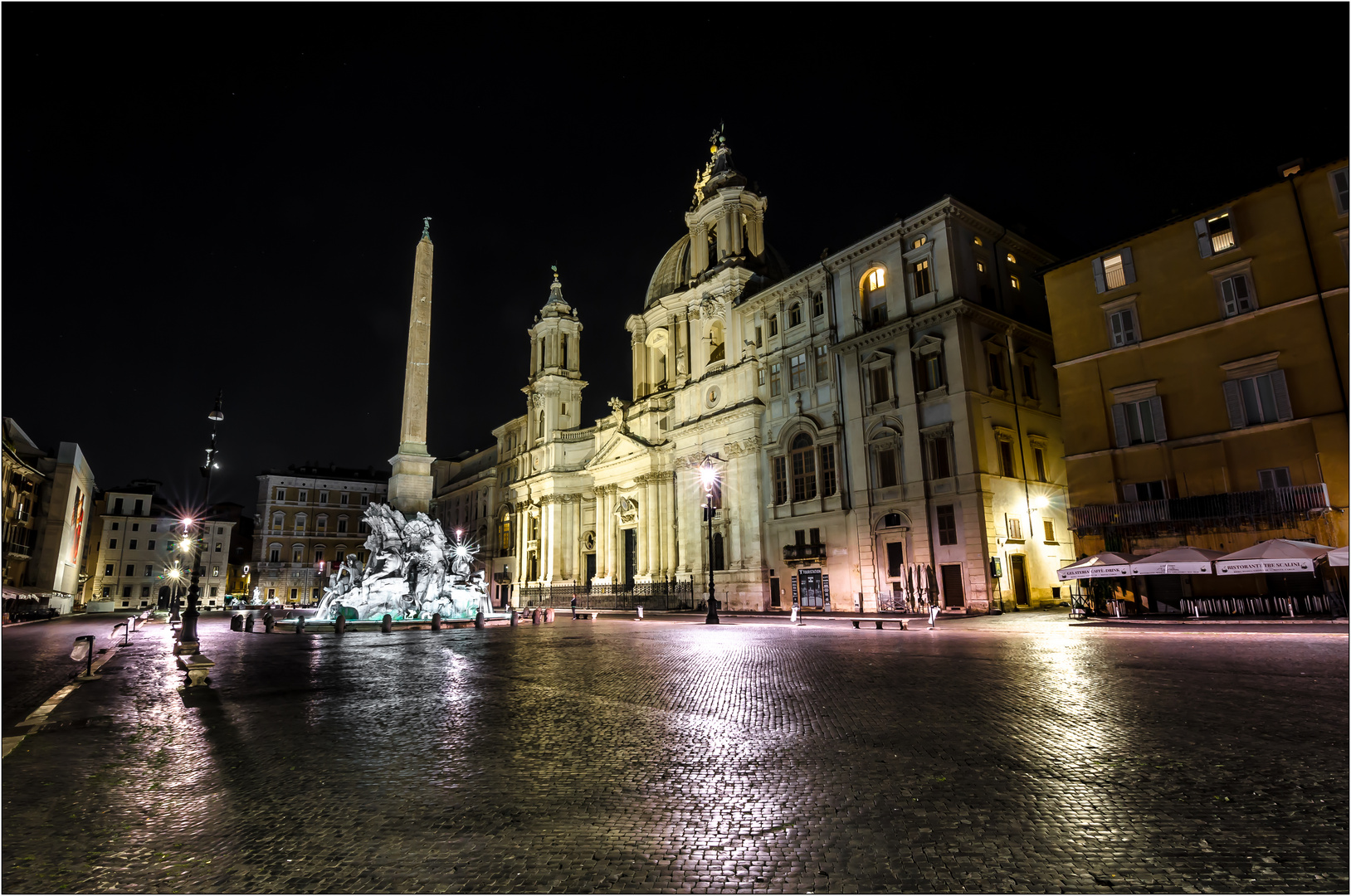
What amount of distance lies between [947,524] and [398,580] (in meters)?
25.8

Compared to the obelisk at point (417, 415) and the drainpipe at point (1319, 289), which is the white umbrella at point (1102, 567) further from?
the obelisk at point (417, 415)

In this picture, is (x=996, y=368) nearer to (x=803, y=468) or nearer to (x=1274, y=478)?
(x=803, y=468)

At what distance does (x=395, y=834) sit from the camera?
4.55 m

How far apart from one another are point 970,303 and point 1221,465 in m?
12.9

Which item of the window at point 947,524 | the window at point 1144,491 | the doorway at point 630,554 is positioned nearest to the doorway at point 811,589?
the window at point 947,524

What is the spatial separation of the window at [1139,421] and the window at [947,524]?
768 cm

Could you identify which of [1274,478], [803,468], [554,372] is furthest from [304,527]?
[1274,478]

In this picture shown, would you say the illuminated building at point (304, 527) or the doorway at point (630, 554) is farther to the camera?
the illuminated building at point (304, 527)

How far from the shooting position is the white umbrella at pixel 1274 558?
20.8 metres

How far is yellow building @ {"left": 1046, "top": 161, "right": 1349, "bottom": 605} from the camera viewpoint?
79.4 ft

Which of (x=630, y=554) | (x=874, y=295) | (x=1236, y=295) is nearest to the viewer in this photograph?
(x=1236, y=295)

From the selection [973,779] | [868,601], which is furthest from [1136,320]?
[973,779]

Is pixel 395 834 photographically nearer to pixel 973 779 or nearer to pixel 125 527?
pixel 973 779

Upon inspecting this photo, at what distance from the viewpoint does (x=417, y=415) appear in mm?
34281
